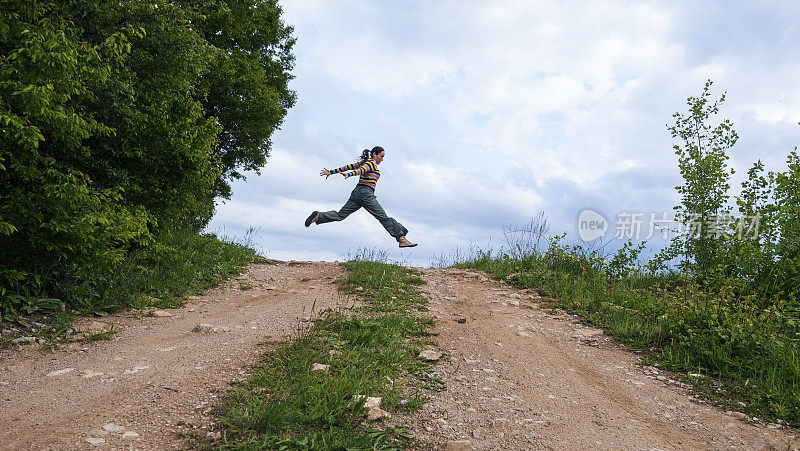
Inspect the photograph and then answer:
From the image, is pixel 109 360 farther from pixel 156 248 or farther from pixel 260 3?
pixel 260 3

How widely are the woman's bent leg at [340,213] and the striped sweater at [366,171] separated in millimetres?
582

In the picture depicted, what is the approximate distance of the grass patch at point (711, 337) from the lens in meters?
5.38

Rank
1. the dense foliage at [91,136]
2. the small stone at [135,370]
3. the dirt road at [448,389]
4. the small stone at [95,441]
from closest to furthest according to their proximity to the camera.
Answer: the small stone at [95,441], the dirt road at [448,389], the small stone at [135,370], the dense foliage at [91,136]

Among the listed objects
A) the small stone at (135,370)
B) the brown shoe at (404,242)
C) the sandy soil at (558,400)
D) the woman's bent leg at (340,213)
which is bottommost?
the small stone at (135,370)

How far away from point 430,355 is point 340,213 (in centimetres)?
672

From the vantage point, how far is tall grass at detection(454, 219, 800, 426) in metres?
5.43

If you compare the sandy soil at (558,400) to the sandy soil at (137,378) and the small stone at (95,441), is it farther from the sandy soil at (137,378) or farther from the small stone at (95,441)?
→ the small stone at (95,441)

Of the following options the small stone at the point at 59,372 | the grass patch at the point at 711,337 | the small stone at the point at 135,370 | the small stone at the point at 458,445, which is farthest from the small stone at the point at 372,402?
the grass patch at the point at 711,337

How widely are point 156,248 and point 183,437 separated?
614cm

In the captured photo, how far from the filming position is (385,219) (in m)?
11.7

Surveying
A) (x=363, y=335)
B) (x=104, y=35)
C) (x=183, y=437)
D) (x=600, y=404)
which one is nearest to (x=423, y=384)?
(x=363, y=335)

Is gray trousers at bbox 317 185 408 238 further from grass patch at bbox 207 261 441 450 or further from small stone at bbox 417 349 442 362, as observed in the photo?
small stone at bbox 417 349 442 362

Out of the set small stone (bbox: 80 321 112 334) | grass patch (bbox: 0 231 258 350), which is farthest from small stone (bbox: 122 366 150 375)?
small stone (bbox: 80 321 112 334)

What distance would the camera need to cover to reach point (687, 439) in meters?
4.28
